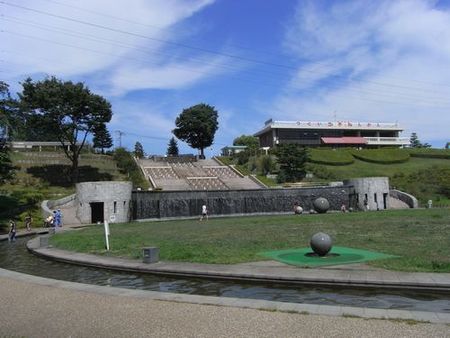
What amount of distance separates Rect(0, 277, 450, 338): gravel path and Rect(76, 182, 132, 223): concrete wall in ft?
113

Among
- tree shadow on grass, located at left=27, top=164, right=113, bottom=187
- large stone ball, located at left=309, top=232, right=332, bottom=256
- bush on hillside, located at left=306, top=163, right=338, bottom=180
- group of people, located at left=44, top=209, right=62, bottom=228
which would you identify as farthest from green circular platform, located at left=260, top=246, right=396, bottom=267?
bush on hillside, located at left=306, top=163, right=338, bottom=180

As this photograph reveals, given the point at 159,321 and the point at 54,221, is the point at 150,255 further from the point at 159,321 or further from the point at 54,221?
the point at 54,221

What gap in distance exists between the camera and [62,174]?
2689 inches

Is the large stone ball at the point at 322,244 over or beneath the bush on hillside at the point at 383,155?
beneath

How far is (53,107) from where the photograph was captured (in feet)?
206

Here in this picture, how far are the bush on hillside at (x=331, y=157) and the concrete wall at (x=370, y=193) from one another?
31248 millimetres

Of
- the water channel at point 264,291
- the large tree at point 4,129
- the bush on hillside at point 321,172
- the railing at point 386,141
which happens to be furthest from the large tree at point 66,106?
the railing at point 386,141

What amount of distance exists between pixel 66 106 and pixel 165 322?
58526 millimetres

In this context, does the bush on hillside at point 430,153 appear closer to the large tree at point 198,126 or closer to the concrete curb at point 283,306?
the large tree at point 198,126

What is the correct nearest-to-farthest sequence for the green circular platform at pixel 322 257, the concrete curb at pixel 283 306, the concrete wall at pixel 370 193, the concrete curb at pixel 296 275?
the concrete curb at pixel 283 306 → the concrete curb at pixel 296 275 → the green circular platform at pixel 322 257 → the concrete wall at pixel 370 193

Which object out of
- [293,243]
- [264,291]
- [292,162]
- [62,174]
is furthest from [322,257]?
[62,174]

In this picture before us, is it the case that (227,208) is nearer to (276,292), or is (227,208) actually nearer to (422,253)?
(422,253)

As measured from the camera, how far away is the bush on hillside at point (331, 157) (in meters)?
87.4

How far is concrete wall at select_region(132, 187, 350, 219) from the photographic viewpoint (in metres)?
49.0
